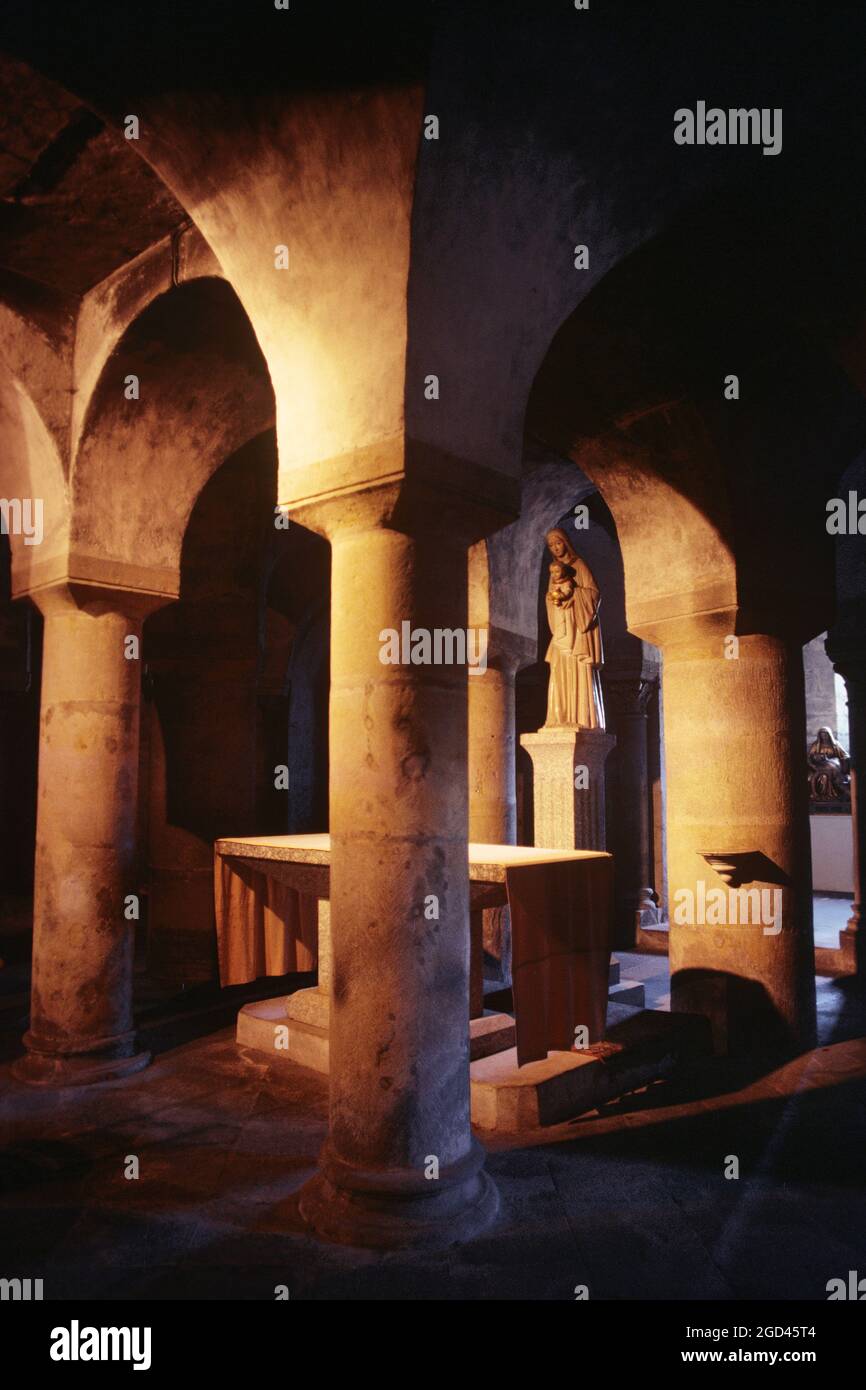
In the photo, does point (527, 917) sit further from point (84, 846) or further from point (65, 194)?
point (65, 194)

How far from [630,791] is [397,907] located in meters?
8.51

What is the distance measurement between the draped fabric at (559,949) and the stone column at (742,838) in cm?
120

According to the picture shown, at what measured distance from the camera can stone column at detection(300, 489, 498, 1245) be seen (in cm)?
314

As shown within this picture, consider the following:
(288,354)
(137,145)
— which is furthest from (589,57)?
(137,145)

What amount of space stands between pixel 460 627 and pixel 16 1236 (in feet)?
9.08

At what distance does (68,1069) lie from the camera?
201 inches

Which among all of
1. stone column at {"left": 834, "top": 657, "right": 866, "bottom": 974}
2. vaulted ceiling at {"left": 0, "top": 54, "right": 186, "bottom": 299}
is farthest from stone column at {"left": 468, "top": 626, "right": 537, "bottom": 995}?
vaulted ceiling at {"left": 0, "top": 54, "right": 186, "bottom": 299}

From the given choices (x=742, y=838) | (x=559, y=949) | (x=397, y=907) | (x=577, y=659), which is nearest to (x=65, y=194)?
(x=397, y=907)

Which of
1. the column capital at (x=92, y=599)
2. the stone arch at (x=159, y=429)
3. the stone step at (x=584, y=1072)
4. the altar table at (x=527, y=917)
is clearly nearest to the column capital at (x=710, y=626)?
the altar table at (x=527, y=917)

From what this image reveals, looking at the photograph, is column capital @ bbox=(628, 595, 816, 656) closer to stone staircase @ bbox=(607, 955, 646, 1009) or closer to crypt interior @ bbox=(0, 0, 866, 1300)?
crypt interior @ bbox=(0, 0, 866, 1300)

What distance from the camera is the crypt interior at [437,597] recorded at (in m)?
3.15

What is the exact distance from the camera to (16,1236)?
3293mm

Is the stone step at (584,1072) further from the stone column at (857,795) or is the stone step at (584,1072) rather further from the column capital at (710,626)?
the stone column at (857,795)
